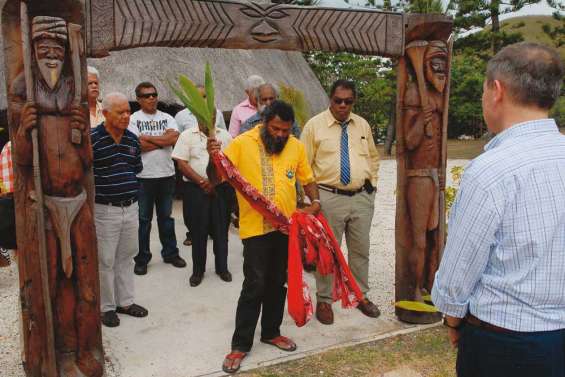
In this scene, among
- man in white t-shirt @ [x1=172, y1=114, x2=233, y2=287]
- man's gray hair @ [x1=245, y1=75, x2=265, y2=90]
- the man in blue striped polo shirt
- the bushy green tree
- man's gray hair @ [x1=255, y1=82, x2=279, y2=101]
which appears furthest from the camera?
Answer: the bushy green tree

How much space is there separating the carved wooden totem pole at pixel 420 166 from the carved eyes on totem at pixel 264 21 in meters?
1.01

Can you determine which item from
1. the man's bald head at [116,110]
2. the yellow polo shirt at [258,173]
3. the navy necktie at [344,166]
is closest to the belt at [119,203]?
the man's bald head at [116,110]

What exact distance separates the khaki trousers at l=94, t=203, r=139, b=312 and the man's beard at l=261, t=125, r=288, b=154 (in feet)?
4.15

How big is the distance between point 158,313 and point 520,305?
322 centimetres

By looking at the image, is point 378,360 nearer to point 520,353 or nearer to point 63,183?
point 520,353

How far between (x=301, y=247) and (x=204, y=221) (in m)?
1.71

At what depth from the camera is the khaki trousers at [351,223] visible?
4.24m

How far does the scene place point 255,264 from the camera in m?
3.39

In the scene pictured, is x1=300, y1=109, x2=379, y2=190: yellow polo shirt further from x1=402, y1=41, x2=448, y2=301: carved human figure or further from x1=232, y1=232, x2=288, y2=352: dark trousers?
x1=232, y1=232, x2=288, y2=352: dark trousers

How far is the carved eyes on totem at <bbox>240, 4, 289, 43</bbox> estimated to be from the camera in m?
3.56

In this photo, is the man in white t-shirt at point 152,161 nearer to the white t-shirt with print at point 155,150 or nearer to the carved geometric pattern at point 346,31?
the white t-shirt with print at point 155,150

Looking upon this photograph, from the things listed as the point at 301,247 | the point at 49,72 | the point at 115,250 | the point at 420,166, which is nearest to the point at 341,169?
the point at 420,166

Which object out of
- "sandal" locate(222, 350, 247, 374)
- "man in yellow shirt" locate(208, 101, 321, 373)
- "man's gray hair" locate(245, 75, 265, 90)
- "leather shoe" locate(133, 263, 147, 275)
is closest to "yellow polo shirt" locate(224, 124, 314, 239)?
"man in yellow shirt" locate(208, 101, 321, 373)

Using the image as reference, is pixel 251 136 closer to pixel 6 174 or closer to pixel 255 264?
pixel 255 264
